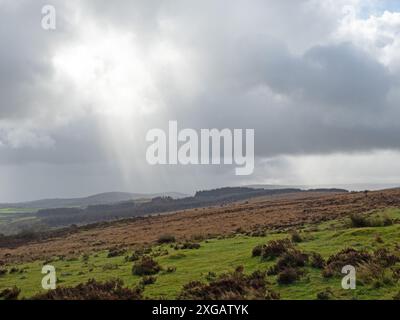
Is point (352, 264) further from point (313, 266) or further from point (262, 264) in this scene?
point (262, 264)

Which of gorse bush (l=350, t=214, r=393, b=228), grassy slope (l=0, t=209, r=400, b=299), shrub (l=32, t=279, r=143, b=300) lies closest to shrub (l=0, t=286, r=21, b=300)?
grassy slope (l=0, t=209, r=400, b=299)

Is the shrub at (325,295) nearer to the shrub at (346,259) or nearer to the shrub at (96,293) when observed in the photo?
the shrub at (346,259)

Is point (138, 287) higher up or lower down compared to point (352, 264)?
lower down

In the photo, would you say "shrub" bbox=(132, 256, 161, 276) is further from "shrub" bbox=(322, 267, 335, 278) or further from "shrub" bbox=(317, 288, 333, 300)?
"shrub" bbox=(317, 288, 333, 300)

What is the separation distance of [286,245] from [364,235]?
19.2 ft

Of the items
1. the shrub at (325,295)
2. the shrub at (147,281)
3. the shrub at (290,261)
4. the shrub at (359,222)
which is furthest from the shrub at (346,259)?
the shrub at (359,222)

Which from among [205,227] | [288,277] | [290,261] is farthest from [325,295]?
[205,227]

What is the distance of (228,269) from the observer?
1978cm

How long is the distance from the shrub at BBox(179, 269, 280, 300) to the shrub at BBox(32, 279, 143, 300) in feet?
6.79

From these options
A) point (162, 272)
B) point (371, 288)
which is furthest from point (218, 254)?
point (371, 288)

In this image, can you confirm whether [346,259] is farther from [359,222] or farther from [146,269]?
[359,222]
